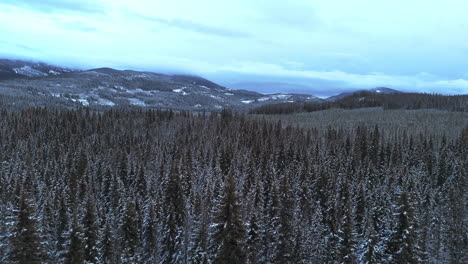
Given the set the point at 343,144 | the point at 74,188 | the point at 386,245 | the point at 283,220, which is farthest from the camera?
Result: the point at 343,144

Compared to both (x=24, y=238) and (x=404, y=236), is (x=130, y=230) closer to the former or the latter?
(x=24, y=238)

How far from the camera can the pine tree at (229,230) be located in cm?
2212

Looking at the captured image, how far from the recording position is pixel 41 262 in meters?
22.3

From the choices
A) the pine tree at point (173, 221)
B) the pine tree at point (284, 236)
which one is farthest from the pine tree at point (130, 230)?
the pine tree at point (284, 236)

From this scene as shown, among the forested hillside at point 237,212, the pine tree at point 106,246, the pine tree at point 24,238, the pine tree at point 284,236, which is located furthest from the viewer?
the pine tree at point 284,236

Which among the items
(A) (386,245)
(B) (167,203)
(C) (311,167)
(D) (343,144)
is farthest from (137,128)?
(A) (386,245)

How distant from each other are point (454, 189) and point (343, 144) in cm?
4169

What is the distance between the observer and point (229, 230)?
22.1 meters

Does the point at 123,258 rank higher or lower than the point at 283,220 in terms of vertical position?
lower

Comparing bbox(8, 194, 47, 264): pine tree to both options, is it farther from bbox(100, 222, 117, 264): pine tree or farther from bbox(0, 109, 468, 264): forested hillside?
bbox(100, 222, 117, 264): pine tree

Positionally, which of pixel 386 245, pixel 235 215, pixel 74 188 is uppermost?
pixel 235 215

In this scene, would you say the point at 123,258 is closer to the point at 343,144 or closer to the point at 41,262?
the point at 41,262

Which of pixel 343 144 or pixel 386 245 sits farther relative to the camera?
pixel 343 144

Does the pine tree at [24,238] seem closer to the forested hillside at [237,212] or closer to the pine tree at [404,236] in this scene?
the forested hillside at [237,212]
